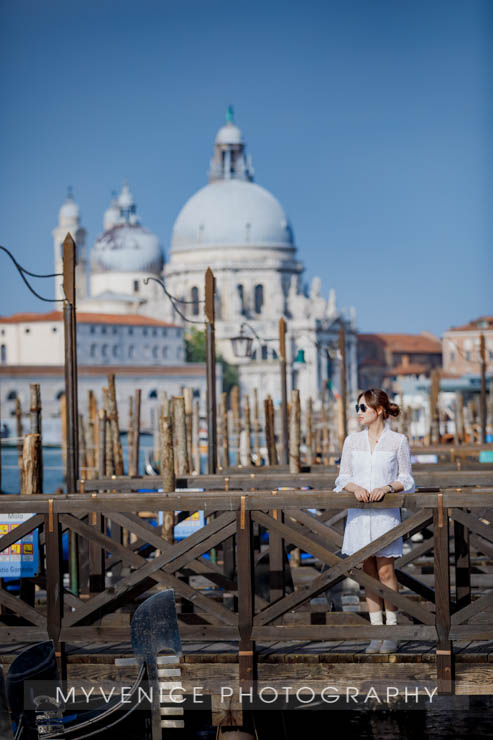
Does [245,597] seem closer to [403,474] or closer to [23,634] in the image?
[403,474]

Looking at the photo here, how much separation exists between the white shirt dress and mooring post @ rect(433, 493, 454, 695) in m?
0.22


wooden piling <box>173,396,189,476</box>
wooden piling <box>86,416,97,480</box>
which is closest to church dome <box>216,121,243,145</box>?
wooden piling <box>86,416,97,480</box>

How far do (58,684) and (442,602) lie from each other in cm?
188

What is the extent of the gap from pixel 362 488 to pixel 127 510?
3.90ft

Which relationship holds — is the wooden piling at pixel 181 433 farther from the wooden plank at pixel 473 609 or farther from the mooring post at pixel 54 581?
the wooden plank at pixel 473 609

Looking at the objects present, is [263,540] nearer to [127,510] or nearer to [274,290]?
[127,510]

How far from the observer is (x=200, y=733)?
337 inches

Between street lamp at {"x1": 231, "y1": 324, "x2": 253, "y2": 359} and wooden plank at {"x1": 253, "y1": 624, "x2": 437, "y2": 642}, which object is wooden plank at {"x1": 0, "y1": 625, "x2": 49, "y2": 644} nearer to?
wooden plank at {"x1": 253, "y1": 624, "x2": 437, "y2": 642}

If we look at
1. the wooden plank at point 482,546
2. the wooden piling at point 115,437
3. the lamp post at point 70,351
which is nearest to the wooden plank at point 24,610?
the wooden plank at point 482,546

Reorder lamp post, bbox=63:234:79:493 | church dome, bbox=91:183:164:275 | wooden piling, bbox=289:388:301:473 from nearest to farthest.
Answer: lamp post, bbox=63:234:79:493 < wooden piling, bbox=289:388:301:473 < church dome, bbox=91:183:164:275

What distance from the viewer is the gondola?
5.86 metres

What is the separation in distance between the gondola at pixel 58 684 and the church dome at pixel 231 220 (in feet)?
324

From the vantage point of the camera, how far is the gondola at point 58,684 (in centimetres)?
586

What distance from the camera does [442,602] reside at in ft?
22.7
